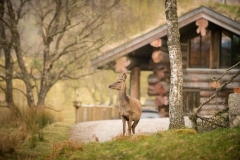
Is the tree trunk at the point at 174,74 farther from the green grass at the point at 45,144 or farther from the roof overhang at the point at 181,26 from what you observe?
the roof overhang at the point at 181,26

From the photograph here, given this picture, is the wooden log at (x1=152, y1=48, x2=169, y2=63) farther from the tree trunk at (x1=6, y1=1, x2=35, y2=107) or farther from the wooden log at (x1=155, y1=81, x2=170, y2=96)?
the tree trunk at (x1=6, y1=1, x2=35, y2=107)

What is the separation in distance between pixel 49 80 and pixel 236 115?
1157cm

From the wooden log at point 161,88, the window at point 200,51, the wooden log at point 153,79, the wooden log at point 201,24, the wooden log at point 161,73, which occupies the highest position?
the wooden log at point 201,24

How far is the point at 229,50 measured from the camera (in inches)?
738

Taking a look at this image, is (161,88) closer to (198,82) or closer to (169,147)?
(198,82)

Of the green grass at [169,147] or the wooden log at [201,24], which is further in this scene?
the wooden log at [201,24]

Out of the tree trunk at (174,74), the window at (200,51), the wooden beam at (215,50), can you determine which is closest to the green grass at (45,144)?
the tree trunk at (174,74)

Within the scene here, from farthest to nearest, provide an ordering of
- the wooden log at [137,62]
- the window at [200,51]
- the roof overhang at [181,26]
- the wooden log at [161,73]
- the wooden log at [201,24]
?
the wooden log at [137,62] < the window at [200,51] < the wooden log at [161,73] < the roof overhang at [181,26] < the wooden log at [201,24]

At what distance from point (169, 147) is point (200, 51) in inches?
448

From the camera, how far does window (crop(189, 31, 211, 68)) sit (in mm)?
18906

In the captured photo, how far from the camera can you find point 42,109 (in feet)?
52.5

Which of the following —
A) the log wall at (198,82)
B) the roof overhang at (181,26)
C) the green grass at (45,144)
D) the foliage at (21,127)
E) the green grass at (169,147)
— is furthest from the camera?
the log wall at (198,82)

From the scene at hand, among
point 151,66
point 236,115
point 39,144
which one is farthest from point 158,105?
point 236,115

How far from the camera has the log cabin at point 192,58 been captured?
1792cm
